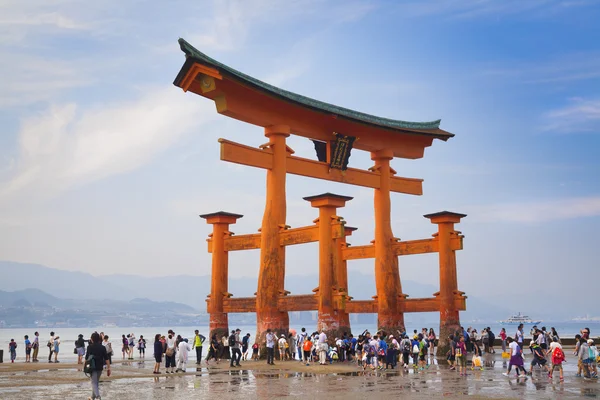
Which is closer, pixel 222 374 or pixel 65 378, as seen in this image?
pixel 65 378

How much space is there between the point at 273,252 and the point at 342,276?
5.49 meters

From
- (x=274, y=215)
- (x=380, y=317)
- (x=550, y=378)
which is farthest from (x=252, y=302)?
(x=550, y=378)

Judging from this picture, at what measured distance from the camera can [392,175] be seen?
33688 mm

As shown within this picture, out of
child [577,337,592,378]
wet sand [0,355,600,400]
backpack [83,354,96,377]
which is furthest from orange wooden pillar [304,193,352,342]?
backpack [83,354,96,377]

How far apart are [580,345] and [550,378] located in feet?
4.44

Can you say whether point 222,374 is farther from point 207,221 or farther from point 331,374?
point 207,221

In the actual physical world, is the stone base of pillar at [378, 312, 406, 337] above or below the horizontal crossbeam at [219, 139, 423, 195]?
below

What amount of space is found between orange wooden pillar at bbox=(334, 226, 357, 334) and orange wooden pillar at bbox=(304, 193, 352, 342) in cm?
24

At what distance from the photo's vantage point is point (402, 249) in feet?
104

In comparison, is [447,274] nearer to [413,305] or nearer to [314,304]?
[413,305]

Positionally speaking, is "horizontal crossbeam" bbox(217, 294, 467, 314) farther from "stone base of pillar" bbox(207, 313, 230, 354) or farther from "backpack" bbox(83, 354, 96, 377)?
"backpack" bbox(83, 354, 96, 377)

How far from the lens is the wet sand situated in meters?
14.6

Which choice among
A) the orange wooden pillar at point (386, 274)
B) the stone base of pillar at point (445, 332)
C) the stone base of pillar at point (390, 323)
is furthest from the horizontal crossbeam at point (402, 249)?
the stone base of pillar at point (445, 332)

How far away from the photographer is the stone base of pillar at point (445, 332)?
97.9 ft
